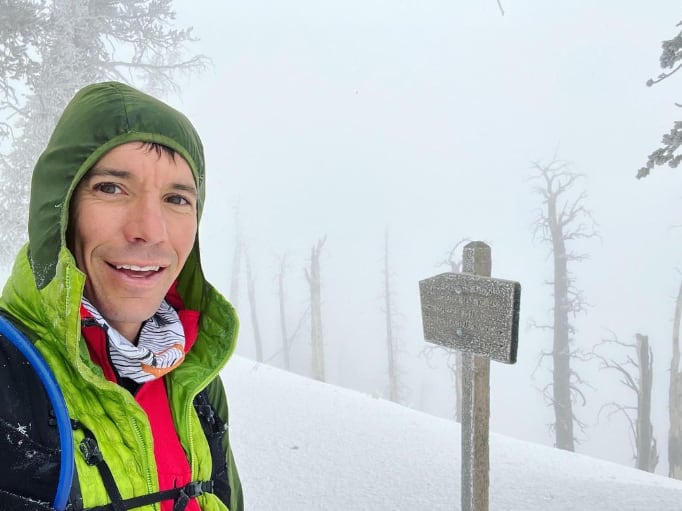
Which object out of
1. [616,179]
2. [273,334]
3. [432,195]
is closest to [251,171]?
[432,195]

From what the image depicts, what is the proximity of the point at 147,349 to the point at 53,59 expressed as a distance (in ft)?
42.5

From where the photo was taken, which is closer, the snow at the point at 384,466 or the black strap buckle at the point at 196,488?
the black strap buckle at the point at 196,488

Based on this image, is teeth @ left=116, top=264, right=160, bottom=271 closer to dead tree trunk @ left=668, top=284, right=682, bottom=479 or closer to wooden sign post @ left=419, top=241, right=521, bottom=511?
wooden sign post @ left=419, top=241, right=521, bottom=511

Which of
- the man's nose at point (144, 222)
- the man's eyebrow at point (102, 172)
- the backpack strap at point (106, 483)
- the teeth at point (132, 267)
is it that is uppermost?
the man's eyebrow at point (102, 172)

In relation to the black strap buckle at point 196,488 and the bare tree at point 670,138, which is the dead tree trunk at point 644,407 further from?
the black strap buckle at point 196,488

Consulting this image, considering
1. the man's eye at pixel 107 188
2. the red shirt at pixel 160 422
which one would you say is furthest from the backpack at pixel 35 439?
the man's eye at pixel 107 188

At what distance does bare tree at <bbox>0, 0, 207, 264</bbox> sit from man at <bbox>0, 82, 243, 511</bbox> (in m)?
11.4

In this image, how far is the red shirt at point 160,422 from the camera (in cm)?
140

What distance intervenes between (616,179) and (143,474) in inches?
3733

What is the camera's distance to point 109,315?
1.44 meters

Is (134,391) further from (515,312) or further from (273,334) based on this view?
(273,334)

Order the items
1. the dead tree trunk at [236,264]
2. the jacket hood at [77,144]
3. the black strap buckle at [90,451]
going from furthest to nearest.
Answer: the dead tree trunk at [236,264] → the jacket hood at [77,144] → the black strap buckle at [90,451]

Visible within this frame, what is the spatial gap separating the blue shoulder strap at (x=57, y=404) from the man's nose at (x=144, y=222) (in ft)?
1.22

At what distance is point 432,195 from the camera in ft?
351
